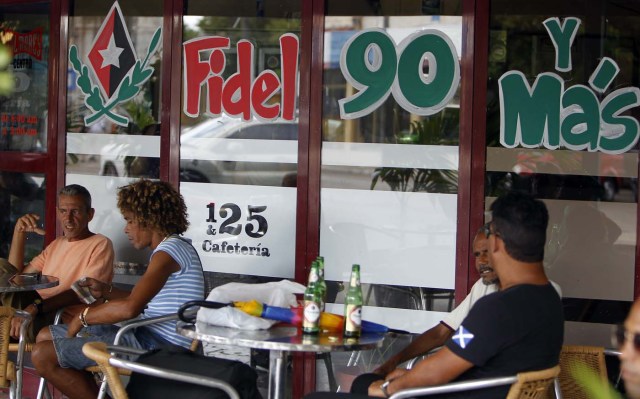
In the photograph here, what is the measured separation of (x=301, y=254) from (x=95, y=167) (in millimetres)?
1544

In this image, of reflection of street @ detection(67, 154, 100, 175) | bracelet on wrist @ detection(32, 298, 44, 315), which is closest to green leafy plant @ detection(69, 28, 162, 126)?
reflection of street @ detection(67, 154, 100, 175)

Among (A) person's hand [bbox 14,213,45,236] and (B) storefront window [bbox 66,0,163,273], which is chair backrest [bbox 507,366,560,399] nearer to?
(B) storefront window [bbox 66,0,163,273]

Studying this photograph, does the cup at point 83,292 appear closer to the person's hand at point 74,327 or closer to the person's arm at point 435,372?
the person's hand at point 74,327

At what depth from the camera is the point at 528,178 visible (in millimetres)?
5223

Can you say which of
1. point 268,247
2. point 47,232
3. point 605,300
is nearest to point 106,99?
point 47,232

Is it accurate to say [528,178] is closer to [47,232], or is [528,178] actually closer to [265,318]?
[265,318]

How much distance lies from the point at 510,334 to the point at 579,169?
6.38 feet

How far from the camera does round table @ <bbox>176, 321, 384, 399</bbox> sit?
3.67m

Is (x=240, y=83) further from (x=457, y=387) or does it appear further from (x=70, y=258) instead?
(x=457, y=387)

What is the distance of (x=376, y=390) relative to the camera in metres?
3.84

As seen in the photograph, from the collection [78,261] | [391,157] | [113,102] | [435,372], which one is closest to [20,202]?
[113,102]

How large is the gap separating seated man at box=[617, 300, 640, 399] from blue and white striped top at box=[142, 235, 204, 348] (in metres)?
2.69

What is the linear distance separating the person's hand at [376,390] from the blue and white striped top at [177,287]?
110 centimetres

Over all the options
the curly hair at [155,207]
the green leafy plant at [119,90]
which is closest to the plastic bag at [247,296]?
the curly hair at [155,207]
